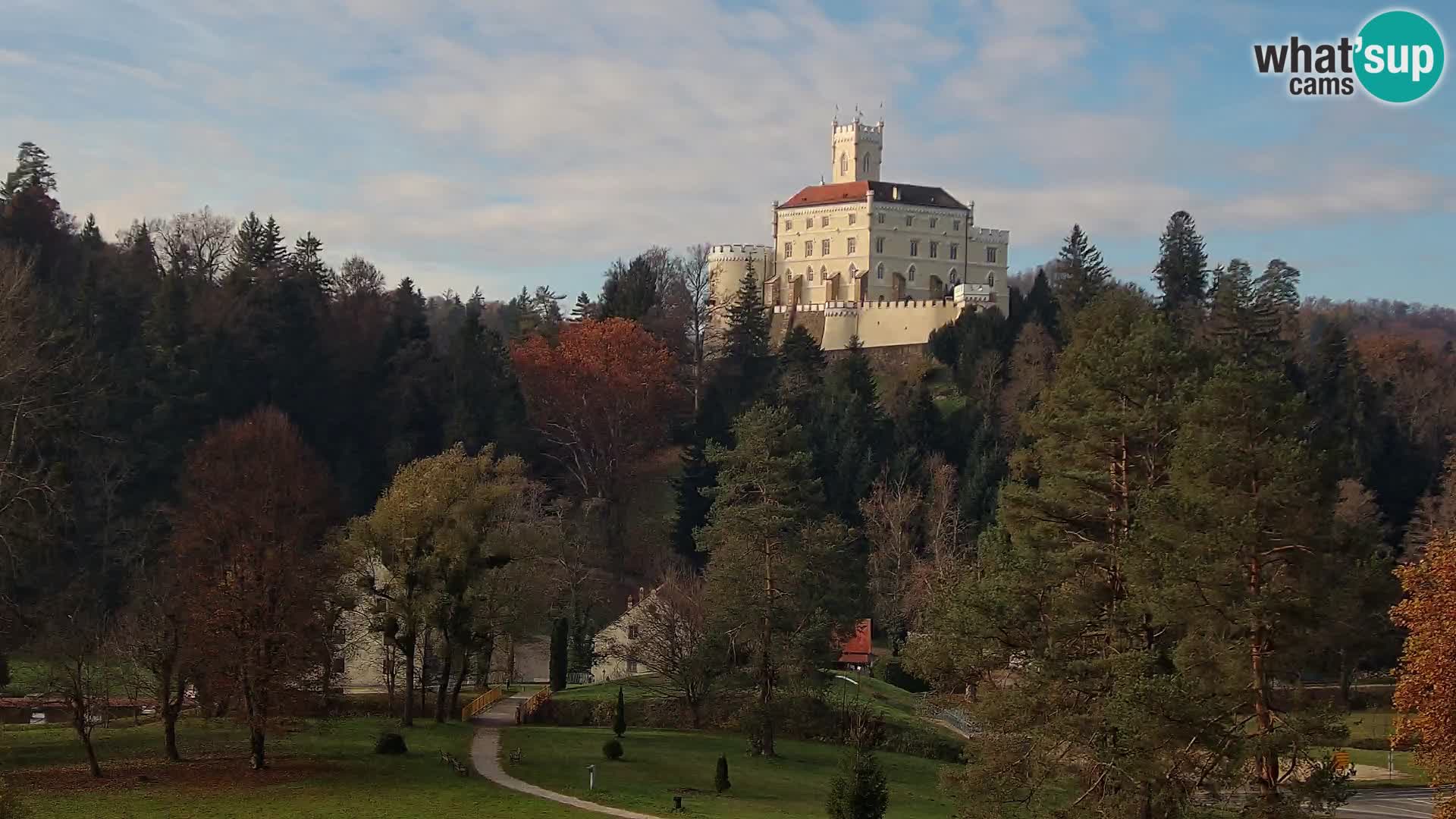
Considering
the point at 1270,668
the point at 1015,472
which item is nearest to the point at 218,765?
the point at 1015,472

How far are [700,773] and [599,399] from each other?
136ft

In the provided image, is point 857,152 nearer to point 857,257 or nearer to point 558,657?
point 857,257

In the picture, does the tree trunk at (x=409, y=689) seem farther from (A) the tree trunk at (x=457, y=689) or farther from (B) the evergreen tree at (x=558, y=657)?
(B) the evergreen tree at (x=558, y=657)

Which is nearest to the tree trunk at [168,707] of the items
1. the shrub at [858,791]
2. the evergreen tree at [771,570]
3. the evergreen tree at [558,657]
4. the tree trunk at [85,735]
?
the tree trunk at [85,735]

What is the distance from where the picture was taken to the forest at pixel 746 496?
2497 centimetres

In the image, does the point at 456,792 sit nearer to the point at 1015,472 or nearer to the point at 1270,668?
the point at 1015,472

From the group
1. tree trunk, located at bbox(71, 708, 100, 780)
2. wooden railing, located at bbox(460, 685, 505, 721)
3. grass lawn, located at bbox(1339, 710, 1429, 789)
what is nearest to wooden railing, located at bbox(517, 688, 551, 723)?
wooden railing, located at bbox(460, 685, 505, 721)

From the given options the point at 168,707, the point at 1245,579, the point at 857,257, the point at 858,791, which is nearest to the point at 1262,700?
the point at 1245,579

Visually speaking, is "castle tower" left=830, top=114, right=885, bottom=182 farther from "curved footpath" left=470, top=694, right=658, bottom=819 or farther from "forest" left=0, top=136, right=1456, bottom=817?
"curved footpath" left=470, top=694, right=658, bottom=819

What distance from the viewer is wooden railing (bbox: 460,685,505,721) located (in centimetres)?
4325

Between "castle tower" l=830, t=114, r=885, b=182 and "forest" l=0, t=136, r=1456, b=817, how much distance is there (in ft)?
62.1

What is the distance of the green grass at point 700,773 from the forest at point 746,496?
1945 mm

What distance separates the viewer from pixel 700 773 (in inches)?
1438

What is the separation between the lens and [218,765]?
109 feet
